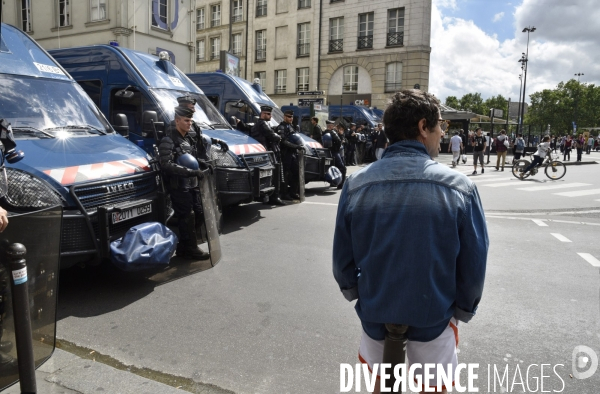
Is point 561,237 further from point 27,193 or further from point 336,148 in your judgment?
point 27,193

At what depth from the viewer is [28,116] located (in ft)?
17.1

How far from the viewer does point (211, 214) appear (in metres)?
5.49

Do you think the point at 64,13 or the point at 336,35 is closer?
the point at 64,13

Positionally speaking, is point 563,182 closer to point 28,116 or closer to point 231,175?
point 231,175

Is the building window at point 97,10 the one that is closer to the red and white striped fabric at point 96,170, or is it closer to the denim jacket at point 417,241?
the red and white striped fabric at point 96,170

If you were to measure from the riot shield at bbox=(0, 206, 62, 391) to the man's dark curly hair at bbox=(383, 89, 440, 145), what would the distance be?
6.29 ft

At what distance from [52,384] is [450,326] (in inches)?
94.2

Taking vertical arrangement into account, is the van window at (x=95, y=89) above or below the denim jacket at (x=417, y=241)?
above

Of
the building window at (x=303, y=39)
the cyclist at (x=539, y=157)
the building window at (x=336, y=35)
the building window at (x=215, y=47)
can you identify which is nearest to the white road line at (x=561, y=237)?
the cyclist at (x=539, y=157)

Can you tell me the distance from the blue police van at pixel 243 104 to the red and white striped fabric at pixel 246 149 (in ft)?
9.37

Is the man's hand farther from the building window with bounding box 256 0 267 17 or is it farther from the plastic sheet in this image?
the building window with bounding box 256 0 267 17

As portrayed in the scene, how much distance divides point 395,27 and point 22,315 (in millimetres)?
33767

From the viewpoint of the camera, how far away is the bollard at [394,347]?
196cm

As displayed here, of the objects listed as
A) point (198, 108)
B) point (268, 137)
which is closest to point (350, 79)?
point (268, 137)
